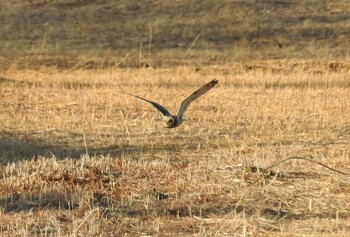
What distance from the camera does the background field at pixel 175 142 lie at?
22.5 feet

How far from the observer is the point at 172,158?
32.4ft

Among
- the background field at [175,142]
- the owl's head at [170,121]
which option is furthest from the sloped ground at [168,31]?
the owl's head at [170,121]

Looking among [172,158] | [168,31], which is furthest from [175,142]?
[168,31]

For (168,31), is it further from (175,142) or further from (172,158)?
(172,158)

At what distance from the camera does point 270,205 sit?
7.25 metres

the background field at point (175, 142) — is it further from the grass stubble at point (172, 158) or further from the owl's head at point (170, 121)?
the owl's head at point (170, 121)

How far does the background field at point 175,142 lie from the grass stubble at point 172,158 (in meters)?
0.02

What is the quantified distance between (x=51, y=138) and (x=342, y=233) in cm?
601

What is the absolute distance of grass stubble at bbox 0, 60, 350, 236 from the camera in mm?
6760

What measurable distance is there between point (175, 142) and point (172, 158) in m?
1.50

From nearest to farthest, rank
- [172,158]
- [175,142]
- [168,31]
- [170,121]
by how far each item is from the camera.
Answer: [170,121], [172,158], [175,142], [168,31]

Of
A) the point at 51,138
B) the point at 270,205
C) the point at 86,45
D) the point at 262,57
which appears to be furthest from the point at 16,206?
the point at 86,45

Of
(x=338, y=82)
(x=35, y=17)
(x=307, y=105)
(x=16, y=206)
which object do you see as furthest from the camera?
(x=35, y=17)

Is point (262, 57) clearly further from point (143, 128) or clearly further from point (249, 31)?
point (143, 128)
